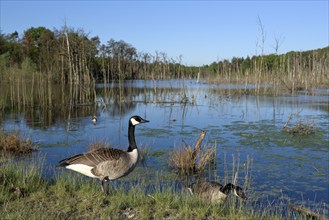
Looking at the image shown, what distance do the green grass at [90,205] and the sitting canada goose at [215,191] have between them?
841 millimetres

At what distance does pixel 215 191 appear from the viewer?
6.06 meters

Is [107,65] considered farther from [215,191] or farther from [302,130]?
[215,191]

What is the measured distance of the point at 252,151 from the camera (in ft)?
35.6

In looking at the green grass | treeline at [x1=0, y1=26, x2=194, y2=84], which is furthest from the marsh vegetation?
treeline at [x1=0, y1=26, x2=194, y2=84]

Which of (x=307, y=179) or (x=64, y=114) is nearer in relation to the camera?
(x=307, y=179)

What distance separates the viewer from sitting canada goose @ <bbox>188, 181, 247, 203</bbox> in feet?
19.3

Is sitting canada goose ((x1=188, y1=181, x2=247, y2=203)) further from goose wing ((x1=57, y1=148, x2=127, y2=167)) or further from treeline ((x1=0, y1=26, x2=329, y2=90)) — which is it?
treeline ((x1=0, y1=26, x2=329, y2=90))

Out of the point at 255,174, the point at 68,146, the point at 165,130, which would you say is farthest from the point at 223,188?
the point at 165,130

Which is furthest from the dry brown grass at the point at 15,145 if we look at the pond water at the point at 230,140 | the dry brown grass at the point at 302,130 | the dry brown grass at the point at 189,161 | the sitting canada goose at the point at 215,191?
the dry brown grass at the point at 302,130

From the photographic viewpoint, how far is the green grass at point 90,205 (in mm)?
4348

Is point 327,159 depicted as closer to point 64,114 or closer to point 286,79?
point 64,114

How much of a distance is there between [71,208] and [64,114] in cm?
1593

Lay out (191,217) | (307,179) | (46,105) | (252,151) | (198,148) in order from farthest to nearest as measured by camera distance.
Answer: (46,105), (252,151), (198,148), (307,179), (191,217)

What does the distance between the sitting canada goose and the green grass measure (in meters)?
0.84
